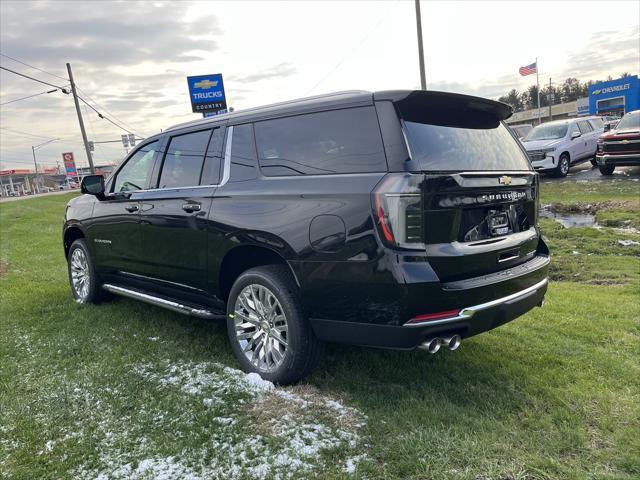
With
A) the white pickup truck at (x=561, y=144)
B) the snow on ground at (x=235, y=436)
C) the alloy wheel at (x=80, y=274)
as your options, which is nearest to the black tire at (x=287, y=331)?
the snow on ground at (x=235, y=436)

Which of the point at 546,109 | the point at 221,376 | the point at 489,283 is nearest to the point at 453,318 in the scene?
the point at 489,283

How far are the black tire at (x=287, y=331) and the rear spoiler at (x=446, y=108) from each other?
4.20 ft

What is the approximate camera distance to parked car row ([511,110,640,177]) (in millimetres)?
13422

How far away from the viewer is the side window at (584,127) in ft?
54.6

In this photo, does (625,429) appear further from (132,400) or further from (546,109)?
(546,109)

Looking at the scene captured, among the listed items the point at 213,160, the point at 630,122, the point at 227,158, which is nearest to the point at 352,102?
the point at 227,158

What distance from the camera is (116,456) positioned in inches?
105

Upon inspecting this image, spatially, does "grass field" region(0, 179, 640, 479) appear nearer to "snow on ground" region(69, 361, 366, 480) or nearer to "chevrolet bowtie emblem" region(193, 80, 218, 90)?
"snow on ground" region(69, 361, 366, 480)

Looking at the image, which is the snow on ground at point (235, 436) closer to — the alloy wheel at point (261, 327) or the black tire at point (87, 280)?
the alloy wheel at point (261, 327)

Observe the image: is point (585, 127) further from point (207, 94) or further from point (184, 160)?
point (207, 94)

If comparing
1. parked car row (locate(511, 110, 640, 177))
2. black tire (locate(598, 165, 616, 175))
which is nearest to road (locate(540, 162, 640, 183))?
black tire (locate(598, 165, 616, 175))

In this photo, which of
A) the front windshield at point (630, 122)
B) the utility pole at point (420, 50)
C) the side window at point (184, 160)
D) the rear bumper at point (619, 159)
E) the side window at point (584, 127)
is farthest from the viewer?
the utility pole at point (420, 50)

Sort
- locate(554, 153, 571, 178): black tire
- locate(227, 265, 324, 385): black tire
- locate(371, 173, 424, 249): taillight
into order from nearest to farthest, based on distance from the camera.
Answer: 1. locate(371, 173, 424, 249): taillight
2. locate(227, 265, 324, 385): black tire
3. locate(554, 153, 571, 178): black tire

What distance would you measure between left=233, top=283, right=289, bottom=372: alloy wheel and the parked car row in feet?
42.0
